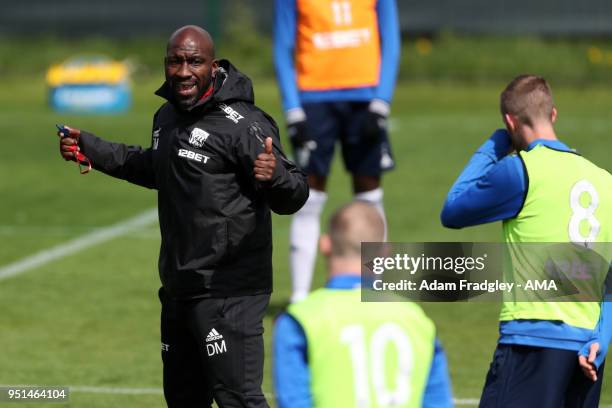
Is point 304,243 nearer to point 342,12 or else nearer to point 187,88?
point 342,12

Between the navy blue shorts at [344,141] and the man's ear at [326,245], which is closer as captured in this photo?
the man's ear at [326,245]

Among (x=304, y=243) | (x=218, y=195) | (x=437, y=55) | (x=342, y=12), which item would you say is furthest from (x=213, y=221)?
(x=437, y=55)

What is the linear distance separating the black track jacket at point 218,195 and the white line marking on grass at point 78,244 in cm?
518

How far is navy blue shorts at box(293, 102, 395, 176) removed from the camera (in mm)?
9078

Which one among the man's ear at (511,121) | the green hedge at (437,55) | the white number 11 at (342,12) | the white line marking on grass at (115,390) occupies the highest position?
the green hedge at (437,55)

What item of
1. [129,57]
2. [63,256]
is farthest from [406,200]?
[129,57]

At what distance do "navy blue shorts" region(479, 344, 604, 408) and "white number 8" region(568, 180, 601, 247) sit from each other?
0.44m

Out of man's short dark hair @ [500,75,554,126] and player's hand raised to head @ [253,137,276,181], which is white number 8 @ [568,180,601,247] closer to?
man's short dark hair @ [500,75,554,126]

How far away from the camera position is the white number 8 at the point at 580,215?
5.08m

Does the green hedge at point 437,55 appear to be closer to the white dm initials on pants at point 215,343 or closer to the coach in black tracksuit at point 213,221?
the coach in black tracksuit at point 213,221

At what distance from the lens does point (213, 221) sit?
550 centimetres

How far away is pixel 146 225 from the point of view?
42.2 feet

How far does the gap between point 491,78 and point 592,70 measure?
199 centimetres

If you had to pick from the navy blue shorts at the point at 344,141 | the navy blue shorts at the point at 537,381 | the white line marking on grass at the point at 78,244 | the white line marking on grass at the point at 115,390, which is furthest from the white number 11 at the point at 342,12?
the navy blue shorts at the point at 537,381
